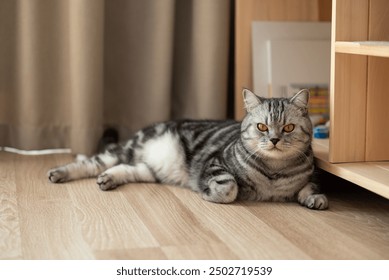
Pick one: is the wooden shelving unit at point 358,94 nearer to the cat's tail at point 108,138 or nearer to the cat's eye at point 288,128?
the cat's eye at point 288,128

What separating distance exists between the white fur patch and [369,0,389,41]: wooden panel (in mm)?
808

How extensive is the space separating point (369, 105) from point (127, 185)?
3.00 feet

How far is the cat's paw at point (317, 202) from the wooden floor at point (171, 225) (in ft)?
0.08

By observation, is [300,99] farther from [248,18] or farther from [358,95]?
[248,18]

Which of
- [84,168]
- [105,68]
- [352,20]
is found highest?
[352,20]

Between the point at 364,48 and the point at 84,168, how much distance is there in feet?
3.73

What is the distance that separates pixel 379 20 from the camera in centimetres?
216

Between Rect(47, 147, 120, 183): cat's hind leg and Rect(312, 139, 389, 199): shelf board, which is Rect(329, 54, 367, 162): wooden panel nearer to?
Rect(312, 139, 389, 199): shelf board

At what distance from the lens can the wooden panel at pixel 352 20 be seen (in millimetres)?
2117

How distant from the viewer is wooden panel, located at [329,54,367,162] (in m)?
2.15

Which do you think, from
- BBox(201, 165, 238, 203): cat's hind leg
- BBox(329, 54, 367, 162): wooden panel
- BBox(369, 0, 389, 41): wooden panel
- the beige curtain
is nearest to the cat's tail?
the beige curtain

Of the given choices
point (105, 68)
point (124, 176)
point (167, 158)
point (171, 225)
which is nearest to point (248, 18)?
point (105, 68)
